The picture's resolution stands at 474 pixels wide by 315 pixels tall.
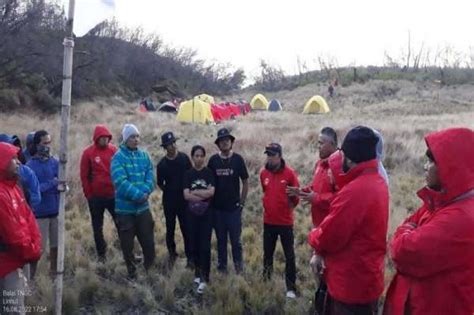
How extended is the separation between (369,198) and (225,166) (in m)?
3.19

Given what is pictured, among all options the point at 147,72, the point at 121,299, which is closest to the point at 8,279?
the point at 121,299

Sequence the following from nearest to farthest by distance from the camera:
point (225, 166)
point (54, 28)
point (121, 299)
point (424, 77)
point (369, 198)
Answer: point (369, 198), point (121, 299), point (225, 166), point (54, 28), point (424, 77)

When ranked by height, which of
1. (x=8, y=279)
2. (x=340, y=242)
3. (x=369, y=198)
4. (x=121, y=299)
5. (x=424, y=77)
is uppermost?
(x=424, y=77)

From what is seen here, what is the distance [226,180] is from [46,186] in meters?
2.12

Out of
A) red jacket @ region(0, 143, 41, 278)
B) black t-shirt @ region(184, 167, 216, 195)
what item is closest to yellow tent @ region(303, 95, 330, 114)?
black t-shirt @ region(184, 167, 216, 195)

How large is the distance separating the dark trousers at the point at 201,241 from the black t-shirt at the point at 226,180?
211 mm

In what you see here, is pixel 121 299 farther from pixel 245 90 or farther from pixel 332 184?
pixel 245 90

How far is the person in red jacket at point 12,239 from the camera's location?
4.02 m

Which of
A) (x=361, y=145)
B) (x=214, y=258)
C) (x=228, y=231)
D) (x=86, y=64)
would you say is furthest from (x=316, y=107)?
(x=361, y=145)

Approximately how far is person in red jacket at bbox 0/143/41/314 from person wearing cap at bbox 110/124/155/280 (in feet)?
6.18

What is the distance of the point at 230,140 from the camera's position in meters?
6.61

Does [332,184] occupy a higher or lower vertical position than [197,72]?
lower

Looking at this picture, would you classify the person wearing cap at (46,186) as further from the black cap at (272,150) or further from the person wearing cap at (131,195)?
the black cap at (272,150)

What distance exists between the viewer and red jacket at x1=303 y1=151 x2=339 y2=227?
4.77 m
